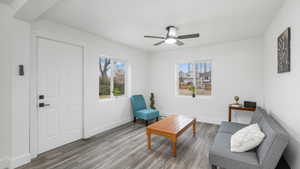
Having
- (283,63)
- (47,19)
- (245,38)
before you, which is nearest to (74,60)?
(47,19)

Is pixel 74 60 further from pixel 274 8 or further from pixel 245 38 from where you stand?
pixel 245 38

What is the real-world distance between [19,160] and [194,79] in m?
4.69

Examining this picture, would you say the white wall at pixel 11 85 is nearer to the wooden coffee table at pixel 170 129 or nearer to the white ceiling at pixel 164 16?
the white ceiling at pixel 164 16

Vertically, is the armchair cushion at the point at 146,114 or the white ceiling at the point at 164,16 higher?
the white ceiling at the point at 164,16

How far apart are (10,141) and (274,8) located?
474cm

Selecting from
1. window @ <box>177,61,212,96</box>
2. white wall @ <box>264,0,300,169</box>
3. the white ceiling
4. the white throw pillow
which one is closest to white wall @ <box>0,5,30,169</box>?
the white ceiling

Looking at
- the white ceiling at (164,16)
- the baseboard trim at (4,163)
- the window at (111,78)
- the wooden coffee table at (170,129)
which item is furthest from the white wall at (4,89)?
the wooden coffee table at (170,129)

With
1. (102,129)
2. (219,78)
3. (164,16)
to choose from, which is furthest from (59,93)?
(219,78)

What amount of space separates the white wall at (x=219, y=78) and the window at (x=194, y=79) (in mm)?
191

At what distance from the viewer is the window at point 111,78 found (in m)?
3.88

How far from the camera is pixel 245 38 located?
3812 mm

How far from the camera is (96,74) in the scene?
356 centimetres

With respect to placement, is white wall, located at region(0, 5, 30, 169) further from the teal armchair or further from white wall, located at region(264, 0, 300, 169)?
white wall, located at region(264, 0, 300, 169)

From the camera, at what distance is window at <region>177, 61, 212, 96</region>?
455cm
